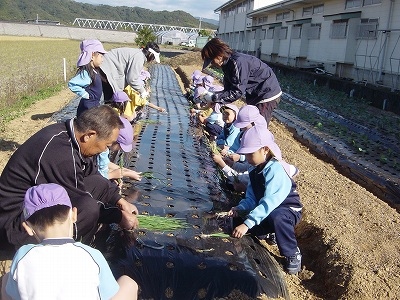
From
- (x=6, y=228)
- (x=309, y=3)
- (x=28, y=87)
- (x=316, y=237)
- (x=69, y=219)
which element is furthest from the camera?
(x=309, y=3)

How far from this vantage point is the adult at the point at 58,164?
2.66 m

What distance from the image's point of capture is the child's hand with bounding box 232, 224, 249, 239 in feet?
10.5

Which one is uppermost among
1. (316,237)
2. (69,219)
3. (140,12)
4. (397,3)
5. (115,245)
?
(140,12)

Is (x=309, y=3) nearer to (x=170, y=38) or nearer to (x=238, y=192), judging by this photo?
(x=238, y=192)

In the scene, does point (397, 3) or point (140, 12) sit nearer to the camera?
point (397, 3)

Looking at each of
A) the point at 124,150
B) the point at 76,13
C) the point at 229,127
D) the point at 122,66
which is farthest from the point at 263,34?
the point at 76,13

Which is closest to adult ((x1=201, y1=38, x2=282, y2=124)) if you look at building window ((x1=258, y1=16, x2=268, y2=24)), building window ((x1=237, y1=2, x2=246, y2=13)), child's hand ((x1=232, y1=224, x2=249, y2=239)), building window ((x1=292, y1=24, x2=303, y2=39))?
child's hand ((x1=232, y1=224, x2=249, y2=239))

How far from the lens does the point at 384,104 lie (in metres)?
12.2

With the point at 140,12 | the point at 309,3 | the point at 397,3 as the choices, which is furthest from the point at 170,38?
the point at 140,12

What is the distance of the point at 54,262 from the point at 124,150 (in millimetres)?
1967

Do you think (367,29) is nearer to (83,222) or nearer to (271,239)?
(271,239)

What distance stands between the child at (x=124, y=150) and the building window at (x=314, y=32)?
1875 cm

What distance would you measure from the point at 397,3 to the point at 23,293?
48.6 feet

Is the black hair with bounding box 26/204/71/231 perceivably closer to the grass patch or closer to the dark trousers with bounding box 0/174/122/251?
the dark trousers with bounding box 0/174/122/251
